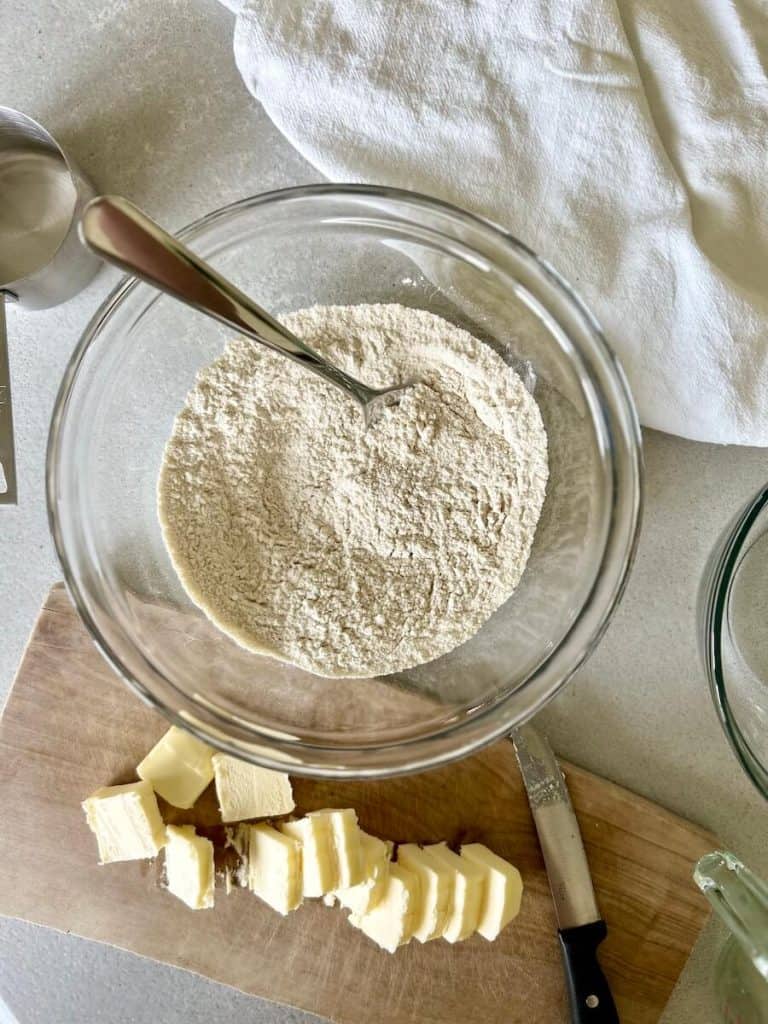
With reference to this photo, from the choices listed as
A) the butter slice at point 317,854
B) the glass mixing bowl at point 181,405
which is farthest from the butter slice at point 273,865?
the glass mixing bowl at point 181,405

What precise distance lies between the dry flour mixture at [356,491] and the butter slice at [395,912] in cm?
24

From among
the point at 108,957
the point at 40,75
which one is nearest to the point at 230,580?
the point at 108,957

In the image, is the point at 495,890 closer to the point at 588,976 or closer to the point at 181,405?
the point at 588,976

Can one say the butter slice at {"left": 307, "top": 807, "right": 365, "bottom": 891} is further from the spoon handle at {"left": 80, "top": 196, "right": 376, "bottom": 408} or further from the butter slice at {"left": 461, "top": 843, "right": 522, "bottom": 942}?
the spoon handle at {"left": 80, "top": 196, "right": 376, "bottom": 408}

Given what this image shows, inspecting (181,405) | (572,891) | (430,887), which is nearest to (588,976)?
(572,891)

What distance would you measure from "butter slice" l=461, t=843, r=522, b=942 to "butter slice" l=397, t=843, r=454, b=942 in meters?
0.04

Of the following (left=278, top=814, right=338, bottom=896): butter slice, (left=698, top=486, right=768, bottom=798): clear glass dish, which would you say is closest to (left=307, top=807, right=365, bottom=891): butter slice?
(left=278, top=814, right=338, bottom=896): butter slice

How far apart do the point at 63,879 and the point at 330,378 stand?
670 millimetres

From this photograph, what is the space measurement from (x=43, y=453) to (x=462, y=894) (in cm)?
70

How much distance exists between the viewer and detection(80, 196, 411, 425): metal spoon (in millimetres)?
612

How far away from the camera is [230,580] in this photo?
91 cm

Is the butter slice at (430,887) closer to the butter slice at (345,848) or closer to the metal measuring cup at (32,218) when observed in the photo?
the butter slice at (345,848)

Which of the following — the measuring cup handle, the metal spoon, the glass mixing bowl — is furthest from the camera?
the measuring cup handle

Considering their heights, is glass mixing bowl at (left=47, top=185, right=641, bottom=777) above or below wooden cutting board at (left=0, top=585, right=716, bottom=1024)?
above
